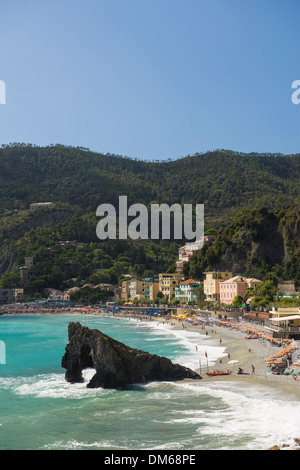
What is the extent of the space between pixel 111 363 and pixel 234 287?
4830cm

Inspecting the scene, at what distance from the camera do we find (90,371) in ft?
87.9

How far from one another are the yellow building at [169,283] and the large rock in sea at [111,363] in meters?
64.5

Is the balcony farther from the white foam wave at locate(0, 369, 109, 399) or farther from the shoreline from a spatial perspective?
the white foam wave at locate(0, 369, 109, 399)

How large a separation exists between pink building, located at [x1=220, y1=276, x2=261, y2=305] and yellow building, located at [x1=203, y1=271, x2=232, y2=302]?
3.26 m

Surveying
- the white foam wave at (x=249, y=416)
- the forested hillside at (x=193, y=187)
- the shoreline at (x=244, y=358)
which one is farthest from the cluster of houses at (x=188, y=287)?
the forested hillside at (x=193, y=187)

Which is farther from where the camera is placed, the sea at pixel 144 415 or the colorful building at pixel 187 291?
the colorful building at pixel 187 291

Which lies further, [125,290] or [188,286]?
[125,290]

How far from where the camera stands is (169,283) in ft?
301

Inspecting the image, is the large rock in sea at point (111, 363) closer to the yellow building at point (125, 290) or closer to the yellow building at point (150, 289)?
the yellow building at point (150, 289)

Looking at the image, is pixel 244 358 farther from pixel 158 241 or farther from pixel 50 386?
pixel 158 241

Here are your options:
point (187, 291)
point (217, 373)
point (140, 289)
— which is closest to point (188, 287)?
point (187, 291)

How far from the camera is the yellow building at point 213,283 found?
77.2 m

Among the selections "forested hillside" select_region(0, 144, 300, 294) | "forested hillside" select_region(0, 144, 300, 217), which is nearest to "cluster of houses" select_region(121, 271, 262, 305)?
"forested hillside" select_region(0, 144, 300, 294)
